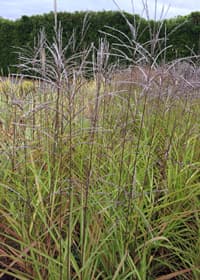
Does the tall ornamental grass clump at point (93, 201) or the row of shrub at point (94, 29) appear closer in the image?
the tall ornamental grass clump at point (93, 201)

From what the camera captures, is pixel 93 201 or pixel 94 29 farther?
pixel 94 29

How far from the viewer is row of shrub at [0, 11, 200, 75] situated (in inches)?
417

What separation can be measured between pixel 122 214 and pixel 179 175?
0.45 metres

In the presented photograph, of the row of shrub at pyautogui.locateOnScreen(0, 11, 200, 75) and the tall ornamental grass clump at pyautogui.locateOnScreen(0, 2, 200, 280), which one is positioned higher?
the row of shrub at pyautogui.locateOnScreen(0, 11, 200, 75)

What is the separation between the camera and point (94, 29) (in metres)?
11.8

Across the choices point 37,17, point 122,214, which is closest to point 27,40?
point 37,17

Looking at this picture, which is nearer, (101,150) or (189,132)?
(101,150)

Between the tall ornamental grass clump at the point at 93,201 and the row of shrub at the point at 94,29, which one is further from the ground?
the row of shrub at the point at 94,29

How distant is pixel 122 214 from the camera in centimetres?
163

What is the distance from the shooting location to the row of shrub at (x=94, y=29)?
10.6 metres

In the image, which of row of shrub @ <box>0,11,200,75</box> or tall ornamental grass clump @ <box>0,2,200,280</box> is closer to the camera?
tall ornamental grass clump @ <box>0,2,200,280</box>

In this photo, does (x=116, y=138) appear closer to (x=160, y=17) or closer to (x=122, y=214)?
(x=122, y=214)

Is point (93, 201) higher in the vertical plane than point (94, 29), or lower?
lower

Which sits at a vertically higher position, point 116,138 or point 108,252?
point 116,138
